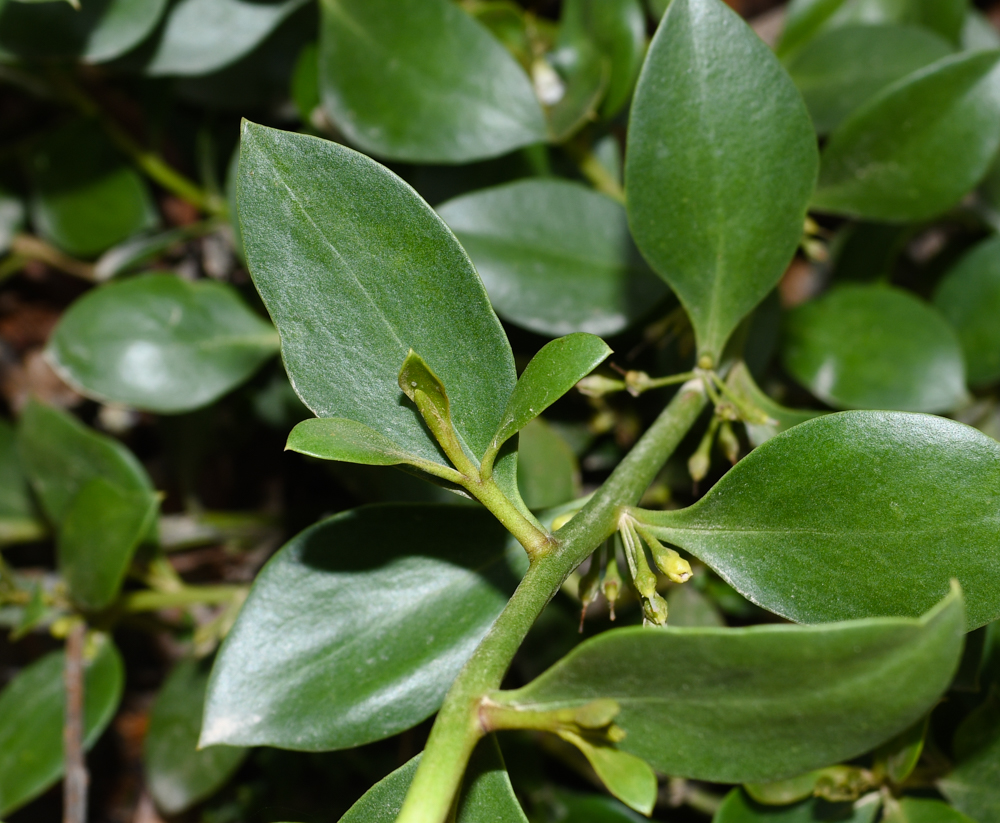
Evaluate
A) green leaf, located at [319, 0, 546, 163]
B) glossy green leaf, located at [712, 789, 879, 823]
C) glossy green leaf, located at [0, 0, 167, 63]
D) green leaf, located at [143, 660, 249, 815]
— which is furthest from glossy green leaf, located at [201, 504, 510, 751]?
glossy green leaf, located at [0, 0, 167, 63]

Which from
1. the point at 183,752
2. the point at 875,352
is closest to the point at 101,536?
the point at 183,752

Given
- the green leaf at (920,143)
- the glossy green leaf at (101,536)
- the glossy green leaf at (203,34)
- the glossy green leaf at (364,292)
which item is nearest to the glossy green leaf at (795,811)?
the glossy green leaf at (364,292)

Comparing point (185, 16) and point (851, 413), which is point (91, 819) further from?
point (851, 413)

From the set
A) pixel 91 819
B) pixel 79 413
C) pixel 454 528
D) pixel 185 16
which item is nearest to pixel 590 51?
pixel 185 16

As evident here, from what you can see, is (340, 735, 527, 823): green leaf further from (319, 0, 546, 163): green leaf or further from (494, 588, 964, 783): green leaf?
(319, 0, 546, 163): green leaf

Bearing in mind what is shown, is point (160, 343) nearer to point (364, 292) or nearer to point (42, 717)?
point (42, 717)

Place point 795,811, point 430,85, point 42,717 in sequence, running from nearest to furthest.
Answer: point 795,811, point 430,85, point 42,717
